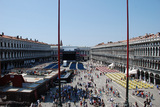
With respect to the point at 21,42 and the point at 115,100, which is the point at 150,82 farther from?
the point at 21,42

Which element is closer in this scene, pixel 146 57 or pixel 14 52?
pixel 146 57

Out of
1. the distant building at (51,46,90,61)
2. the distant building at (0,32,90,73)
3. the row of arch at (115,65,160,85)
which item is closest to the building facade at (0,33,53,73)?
the distant building at (0,32,90,73)

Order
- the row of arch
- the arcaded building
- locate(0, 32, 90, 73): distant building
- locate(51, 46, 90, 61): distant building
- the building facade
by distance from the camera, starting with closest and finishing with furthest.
Result: the arcaded building
the row of arch
the building facade
locate(0, 32, 90, 73): distant building
locate(51, 46, 90, 61): distant building

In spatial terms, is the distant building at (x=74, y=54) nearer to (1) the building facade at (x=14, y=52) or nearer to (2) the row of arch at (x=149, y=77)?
(1) the building facade at (x=14, y=52)

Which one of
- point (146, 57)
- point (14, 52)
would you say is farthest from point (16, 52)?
point (146, 57)

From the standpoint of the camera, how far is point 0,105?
51.8ft

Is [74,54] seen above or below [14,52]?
below

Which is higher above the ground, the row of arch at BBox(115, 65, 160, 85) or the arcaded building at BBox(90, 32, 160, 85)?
the arcaded building at BBox(90, 32, 160, 85)

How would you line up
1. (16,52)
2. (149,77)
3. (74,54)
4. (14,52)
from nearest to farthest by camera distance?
(149,77), (14,52), (16,52), (74,54)

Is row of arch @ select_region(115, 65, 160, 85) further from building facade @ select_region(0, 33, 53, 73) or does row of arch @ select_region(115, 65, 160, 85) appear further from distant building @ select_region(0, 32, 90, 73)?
building facade @ select_region(0, 33, 53, 73)

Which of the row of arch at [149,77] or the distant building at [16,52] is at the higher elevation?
the distant building at [16,52]

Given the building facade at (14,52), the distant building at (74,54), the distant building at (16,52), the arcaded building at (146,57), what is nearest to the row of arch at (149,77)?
the arcaded building at (146,57)

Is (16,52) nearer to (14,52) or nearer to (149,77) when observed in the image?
(14,52)

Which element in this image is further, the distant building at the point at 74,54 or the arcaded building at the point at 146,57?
the distant building at the point at 74,54
